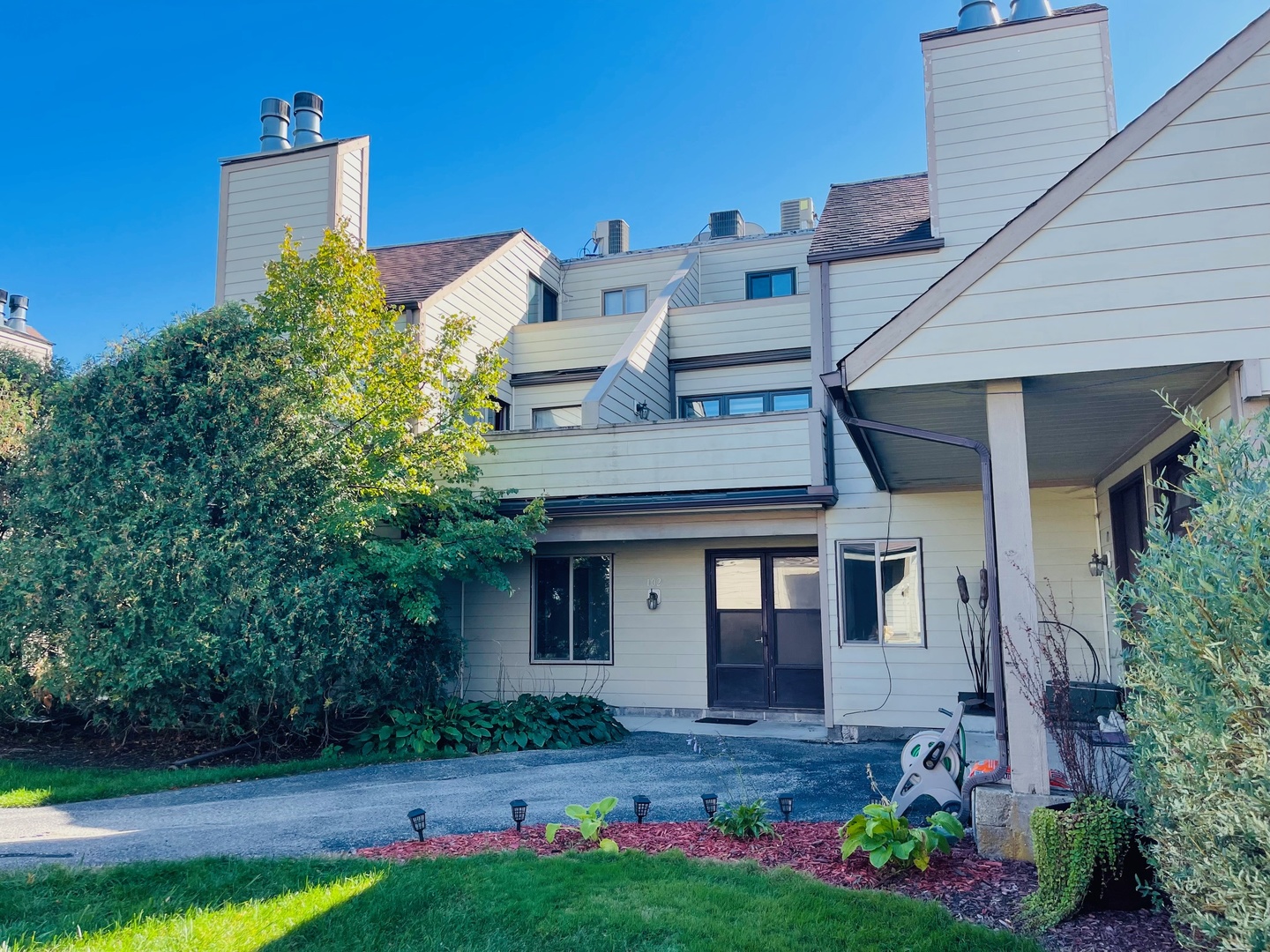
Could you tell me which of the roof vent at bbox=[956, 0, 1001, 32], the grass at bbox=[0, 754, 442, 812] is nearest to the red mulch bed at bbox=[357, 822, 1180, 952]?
the grass at bbox=[0, 754, 442, 812]

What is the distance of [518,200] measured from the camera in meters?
21.2

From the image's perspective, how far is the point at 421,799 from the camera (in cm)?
689

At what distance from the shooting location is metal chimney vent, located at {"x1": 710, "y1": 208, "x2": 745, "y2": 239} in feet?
57.8

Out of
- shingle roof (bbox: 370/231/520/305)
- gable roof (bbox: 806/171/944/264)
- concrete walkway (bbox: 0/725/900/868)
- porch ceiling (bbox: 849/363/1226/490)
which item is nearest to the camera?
porch ceiling (bbox: 849/363/1226/490)

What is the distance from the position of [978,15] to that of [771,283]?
18.8 ft

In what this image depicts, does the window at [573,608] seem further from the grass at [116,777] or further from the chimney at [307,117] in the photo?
the chimney at [307,117]

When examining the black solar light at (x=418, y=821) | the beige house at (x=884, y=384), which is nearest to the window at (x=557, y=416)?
the beige house at (x=884, y=384)

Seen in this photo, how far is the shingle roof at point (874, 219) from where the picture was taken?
10.5 metres

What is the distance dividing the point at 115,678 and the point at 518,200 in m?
15.8

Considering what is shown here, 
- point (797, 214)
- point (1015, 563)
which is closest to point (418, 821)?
point (1015, 563)

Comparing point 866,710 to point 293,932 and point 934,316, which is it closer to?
point 934,316

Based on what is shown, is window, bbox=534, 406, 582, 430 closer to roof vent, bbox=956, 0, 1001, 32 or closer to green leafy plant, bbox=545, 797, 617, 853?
roof vent, bbox=956, 0, 1001, 32

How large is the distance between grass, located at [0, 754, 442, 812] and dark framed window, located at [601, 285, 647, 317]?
9960 millimetres

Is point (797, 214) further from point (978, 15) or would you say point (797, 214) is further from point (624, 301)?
point (978, 15)
